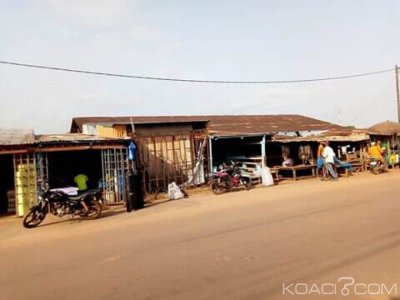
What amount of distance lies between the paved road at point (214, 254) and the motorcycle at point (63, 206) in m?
0.31

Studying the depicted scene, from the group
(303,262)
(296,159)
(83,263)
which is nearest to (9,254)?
(83,263)

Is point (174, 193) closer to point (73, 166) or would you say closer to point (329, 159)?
point (73, 166)

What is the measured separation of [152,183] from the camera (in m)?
18.5

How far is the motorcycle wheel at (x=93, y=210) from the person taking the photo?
12.0m

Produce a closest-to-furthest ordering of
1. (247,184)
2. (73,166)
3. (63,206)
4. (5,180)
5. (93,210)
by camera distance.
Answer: (63,206) → (93,210) → (5,180) → (247,184) → (73,166)

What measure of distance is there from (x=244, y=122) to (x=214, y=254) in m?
20.6

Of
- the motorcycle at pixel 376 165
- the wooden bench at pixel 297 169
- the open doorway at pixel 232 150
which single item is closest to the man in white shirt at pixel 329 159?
the wooden bench at pixel 297 169

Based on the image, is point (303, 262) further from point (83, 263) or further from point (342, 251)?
point (83, 263)

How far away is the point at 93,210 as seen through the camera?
39.5ft

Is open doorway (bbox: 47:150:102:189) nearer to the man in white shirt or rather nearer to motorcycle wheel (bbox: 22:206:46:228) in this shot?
motorcycle wheel (bbox: 22:206:46:228)

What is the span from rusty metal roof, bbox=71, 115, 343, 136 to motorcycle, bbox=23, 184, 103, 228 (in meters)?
8.70

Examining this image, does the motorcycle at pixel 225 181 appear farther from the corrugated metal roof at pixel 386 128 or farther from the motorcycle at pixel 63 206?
the corrugated metal roof at pixel 386 128

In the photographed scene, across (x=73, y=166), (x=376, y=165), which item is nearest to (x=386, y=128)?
(x=376, y=165)

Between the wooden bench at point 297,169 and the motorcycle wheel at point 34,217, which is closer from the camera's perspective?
the motorcycle wheel at point 34,217
